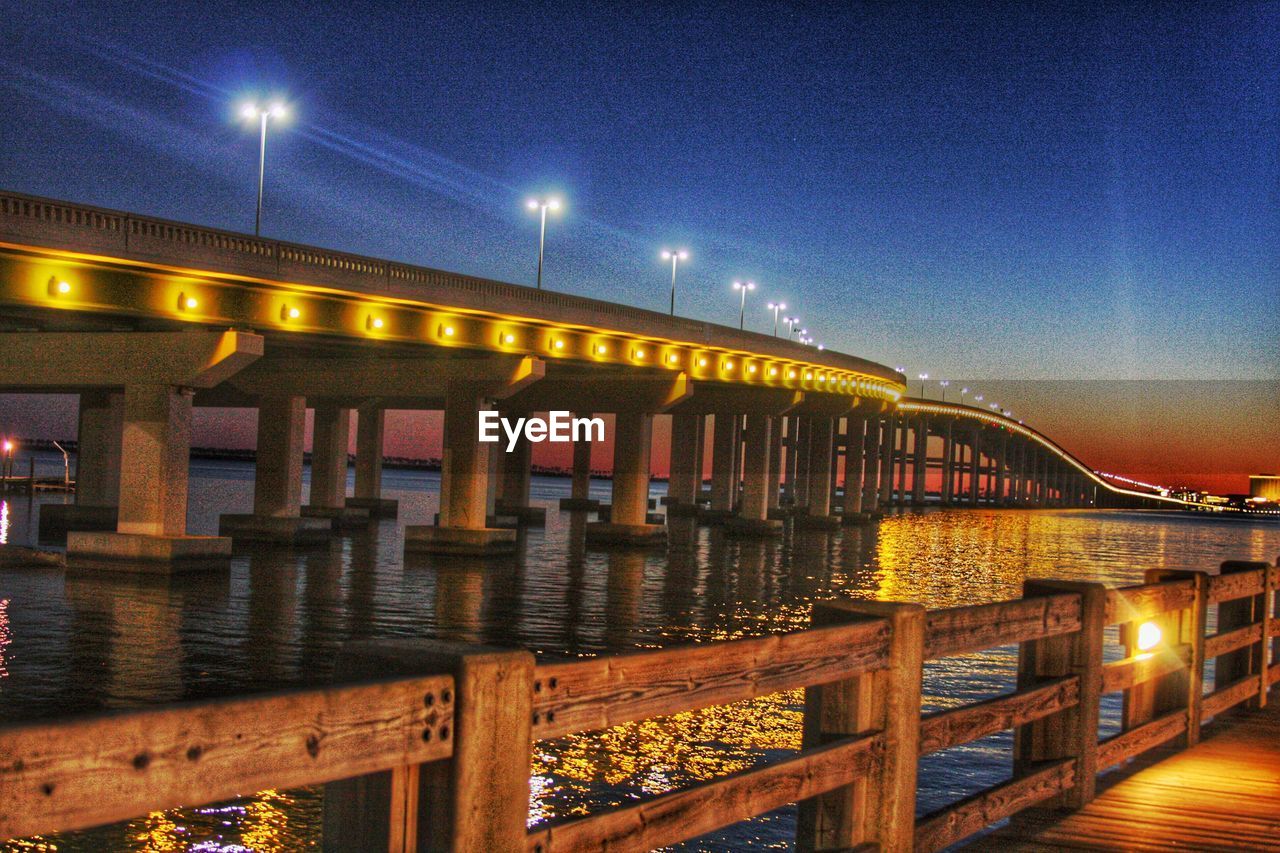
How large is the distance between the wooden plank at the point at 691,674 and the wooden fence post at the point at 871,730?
0.37ft

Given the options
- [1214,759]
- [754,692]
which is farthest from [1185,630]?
[754,692]

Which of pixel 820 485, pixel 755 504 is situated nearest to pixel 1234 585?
pixel 755 504

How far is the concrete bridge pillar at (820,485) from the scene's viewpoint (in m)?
89.4

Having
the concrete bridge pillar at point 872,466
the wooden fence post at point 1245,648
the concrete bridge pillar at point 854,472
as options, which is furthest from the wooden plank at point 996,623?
the concrete bridge pillar at point 872,466

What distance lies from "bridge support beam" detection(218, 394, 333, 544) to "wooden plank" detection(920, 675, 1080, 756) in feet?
147

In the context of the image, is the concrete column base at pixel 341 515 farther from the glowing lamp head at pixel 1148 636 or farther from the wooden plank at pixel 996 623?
the wooden plank at pixel 996 623

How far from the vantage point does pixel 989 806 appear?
7.20m

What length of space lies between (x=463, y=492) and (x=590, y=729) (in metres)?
46.4

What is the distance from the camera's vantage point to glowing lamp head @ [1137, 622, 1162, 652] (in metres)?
9.51

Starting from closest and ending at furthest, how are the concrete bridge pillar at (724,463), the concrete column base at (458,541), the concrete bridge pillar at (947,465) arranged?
the concrete column base at (458,541) < the concrete bridge pillar at (724,463) < the concrete bridge pillar at (947,465)

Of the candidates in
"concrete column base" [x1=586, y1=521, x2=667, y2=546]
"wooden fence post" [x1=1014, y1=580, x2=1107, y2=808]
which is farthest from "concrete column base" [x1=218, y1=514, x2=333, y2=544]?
"wooden fence post" [x1=1014, y1=580, x2=1107, y2=808]

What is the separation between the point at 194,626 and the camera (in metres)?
25.0

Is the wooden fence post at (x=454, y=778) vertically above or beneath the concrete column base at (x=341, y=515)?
above

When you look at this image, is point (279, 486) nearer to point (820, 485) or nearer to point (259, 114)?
point (259, 114)
